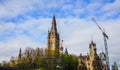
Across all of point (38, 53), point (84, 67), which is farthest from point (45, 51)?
point (84, 67)

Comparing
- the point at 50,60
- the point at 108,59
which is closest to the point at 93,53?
the point at 108,59

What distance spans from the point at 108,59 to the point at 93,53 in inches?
1965

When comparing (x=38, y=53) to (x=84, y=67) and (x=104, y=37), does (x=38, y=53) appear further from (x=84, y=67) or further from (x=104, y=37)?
(x=84, y=67)

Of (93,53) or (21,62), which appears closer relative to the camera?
(21,62)

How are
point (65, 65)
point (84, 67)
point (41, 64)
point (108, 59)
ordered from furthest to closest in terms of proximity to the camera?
1. point (84, 67)
2. point (108, 59)
3. point (65, 65)
4. point (41, 64)

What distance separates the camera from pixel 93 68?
198500 mm

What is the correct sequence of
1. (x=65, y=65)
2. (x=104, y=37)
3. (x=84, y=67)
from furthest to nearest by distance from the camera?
(x=84, y=67) → (x=104, y=37) → (x=65, y=65)

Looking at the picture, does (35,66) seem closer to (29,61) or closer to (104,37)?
(29,61)

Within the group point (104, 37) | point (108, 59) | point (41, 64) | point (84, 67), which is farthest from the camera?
point (84, 67)

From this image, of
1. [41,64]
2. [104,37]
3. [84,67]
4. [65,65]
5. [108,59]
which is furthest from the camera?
[84,67]

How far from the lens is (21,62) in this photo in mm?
131250

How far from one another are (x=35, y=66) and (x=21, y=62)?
7.34 meters

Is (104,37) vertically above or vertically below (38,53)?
above

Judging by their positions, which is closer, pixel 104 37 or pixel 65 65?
pixel 65 65
